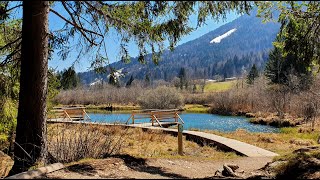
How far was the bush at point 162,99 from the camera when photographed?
58250 millimetres

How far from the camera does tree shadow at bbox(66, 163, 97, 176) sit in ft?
18.4

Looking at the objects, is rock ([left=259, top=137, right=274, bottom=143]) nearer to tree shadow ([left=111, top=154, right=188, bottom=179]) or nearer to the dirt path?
the dirt path

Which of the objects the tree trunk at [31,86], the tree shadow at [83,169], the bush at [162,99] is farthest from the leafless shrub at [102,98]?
the tree shadow at [83,169]

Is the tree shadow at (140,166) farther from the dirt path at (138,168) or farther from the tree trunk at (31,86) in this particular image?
the tree trunk at (31,86)

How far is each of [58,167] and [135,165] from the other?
70.5 inches

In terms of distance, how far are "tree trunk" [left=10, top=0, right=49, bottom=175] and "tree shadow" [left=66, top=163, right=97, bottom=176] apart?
127cm

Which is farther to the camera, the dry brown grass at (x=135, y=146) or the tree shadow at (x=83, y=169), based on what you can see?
the dry brown grass at (x=135, y=146)

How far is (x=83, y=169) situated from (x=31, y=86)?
2015mm

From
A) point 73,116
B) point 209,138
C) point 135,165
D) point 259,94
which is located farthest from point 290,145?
point 259,94

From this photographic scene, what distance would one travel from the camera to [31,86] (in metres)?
6.80

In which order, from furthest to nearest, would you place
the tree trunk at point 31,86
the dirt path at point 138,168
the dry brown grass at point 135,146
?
the dry brown grass at point 135,146, the tree trunk at point 31,86, the dirt path at point 138,168

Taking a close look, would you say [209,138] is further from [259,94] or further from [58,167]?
[259,94]

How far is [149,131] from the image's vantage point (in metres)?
20.0

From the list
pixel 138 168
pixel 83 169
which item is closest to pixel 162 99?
pixel 138 168
